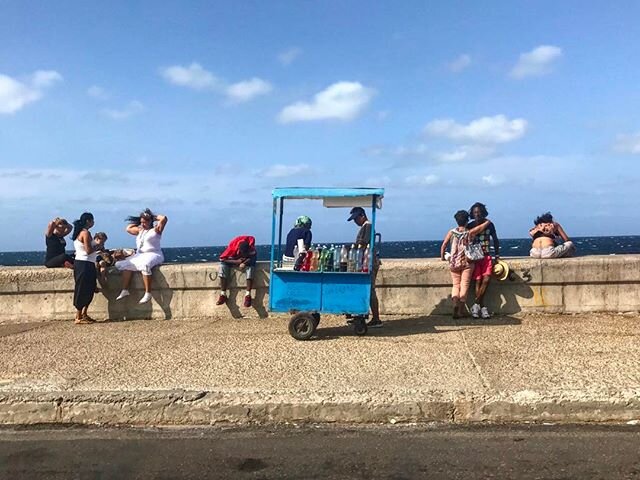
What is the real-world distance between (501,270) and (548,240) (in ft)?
4.33

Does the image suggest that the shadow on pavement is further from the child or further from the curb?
the curb

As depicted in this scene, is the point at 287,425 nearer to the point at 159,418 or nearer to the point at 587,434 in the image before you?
the point at 159,418

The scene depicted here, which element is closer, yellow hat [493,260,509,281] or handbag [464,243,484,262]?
handbag [464,243,484,262]

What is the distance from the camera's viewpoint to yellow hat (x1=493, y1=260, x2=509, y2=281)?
8763 millimetres

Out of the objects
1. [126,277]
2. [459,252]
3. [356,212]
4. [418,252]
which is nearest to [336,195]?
[356,212]

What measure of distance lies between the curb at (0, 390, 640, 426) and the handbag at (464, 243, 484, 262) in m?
3.70

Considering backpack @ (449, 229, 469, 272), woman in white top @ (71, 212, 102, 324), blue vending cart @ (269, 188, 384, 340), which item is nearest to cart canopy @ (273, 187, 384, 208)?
blue vending cart @ (269, 188, 384, 340)

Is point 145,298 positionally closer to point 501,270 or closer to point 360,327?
point 360,327

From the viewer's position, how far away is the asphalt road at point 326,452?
13.1 ft

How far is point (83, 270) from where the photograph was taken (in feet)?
29.5

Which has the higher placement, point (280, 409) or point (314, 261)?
point (314, 261)

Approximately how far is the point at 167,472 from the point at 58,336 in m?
4.84

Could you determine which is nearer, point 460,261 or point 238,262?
point 460,261

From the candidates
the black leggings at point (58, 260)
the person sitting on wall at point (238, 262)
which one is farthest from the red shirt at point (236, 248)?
the black leggings at point (58, 260)
